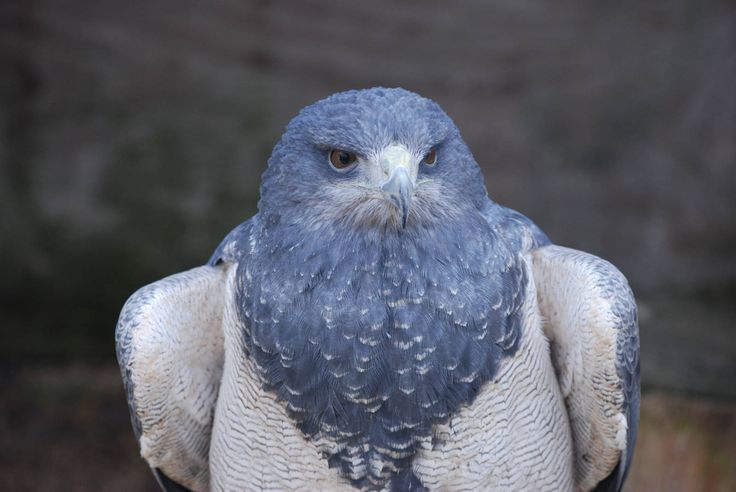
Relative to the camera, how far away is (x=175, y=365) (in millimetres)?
3801

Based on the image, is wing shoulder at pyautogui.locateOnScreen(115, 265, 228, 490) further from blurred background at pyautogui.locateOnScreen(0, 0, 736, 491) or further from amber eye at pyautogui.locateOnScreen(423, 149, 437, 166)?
blurred background at pyautogui.locateOnScreen(0, 0, 736, 491)

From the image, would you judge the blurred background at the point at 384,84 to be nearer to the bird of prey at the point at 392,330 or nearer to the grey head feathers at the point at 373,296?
the bird of prey at the point at 392,330

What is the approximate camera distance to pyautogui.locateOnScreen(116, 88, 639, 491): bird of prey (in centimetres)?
338

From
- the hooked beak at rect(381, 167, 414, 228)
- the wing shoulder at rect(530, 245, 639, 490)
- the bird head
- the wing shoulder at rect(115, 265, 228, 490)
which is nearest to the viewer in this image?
the hooked beak at rect(381, 167, 414, 228)

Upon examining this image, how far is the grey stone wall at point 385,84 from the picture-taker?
5855mm

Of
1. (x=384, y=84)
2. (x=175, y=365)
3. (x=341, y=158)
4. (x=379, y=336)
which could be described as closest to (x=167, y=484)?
(x=175, y=365)

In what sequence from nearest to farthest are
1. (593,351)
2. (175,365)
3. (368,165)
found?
(368,165) < (593,351) < (175,365)

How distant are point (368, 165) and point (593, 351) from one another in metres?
1.11

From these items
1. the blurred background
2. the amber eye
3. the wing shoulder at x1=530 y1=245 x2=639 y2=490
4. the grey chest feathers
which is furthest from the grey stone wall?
the amber eye

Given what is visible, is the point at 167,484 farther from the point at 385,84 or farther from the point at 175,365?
the point at 385,84

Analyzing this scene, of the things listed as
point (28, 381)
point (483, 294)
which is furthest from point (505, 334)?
point (28, 381)

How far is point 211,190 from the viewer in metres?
6.46

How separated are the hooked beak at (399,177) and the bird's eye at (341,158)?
5.4 inches

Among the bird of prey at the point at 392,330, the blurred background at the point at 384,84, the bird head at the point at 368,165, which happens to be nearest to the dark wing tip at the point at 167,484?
the bird of prey at the point at 392,330
